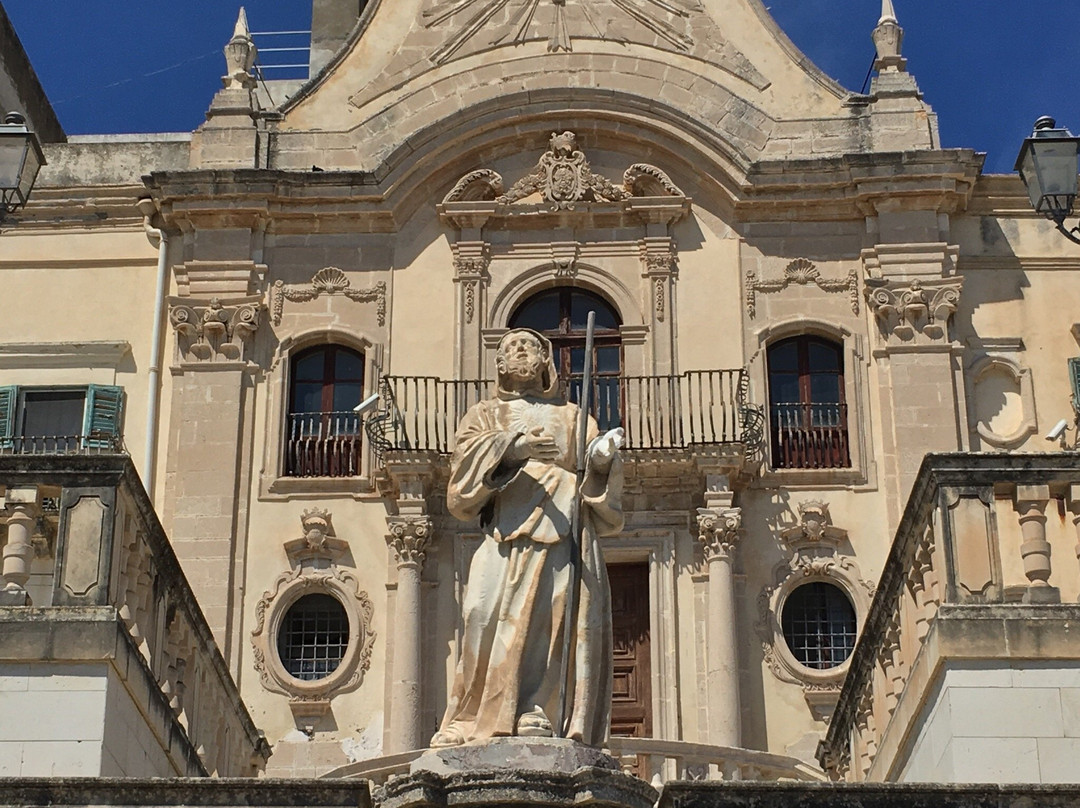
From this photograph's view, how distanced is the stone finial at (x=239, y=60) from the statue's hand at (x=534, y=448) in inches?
579

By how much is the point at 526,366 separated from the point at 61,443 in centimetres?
1301

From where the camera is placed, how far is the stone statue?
11.6m

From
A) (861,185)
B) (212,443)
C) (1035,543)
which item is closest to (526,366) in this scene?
(1035,543)

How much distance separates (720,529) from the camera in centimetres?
2303

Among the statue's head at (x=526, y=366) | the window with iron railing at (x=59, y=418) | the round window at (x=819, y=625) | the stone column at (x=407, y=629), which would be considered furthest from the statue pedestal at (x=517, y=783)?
the window with iron railing at (x=59, y=418)

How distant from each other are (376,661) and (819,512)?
15.5 ft

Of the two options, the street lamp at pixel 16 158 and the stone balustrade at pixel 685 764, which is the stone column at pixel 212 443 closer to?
the stone balustrade at pixel 685 764

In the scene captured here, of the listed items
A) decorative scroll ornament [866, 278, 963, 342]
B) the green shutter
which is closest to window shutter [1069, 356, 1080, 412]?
decorative scroll ornament [866, 278, 963, 342]

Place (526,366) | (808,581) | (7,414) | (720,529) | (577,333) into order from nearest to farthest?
(526,366)
(720,529)
(808,581)
(7,414)
(577,333)

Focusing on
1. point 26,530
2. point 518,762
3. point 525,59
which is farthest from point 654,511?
Result: point 518,762

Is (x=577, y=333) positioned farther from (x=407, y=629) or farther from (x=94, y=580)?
(x=94, y=580)

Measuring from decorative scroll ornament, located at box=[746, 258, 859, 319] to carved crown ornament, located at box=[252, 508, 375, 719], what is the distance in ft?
16.9

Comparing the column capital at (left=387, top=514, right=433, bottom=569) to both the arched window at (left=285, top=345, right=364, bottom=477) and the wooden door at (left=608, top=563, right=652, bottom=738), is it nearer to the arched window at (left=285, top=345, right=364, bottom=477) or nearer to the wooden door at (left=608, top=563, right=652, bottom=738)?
the arched window at (left=285, top=345, right=364, bottom=477)

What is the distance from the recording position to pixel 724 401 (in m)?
23.8
